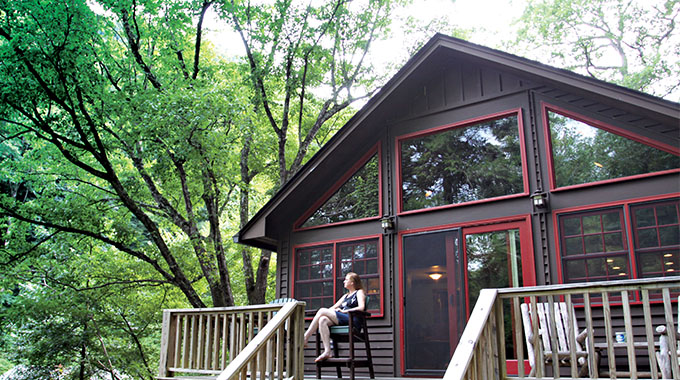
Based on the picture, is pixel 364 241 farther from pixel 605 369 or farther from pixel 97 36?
pixel 97 36

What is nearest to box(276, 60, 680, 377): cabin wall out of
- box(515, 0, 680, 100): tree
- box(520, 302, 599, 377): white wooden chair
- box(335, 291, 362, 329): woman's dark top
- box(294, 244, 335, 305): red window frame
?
box(294, 244, 335, 305): red window frame

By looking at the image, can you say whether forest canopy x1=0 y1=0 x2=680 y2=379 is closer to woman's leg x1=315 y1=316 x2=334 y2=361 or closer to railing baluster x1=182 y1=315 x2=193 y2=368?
woman's leg x1=315 y1=316 x2=334 y2=361

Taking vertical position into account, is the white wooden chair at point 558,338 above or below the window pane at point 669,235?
below

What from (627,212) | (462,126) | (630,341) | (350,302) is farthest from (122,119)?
(630,341)

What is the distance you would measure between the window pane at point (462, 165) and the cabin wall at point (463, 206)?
0.47 ft

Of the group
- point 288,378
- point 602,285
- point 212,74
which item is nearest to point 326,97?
point 212,74

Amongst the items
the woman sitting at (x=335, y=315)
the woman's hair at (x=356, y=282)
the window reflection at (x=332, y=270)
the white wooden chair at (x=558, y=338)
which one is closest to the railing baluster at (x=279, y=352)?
the woman sitting at (x=335, y=315)

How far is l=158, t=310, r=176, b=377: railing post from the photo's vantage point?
635cm

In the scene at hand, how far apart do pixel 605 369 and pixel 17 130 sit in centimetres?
1056

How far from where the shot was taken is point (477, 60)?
7.22 metres

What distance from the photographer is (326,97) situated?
14.2 meters

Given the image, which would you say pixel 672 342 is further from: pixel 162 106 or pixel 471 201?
pixel 162 106

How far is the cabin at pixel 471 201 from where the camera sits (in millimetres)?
5832

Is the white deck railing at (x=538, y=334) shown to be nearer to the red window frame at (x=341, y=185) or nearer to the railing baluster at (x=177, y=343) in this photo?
the red window frame at (x=341, y=185)
